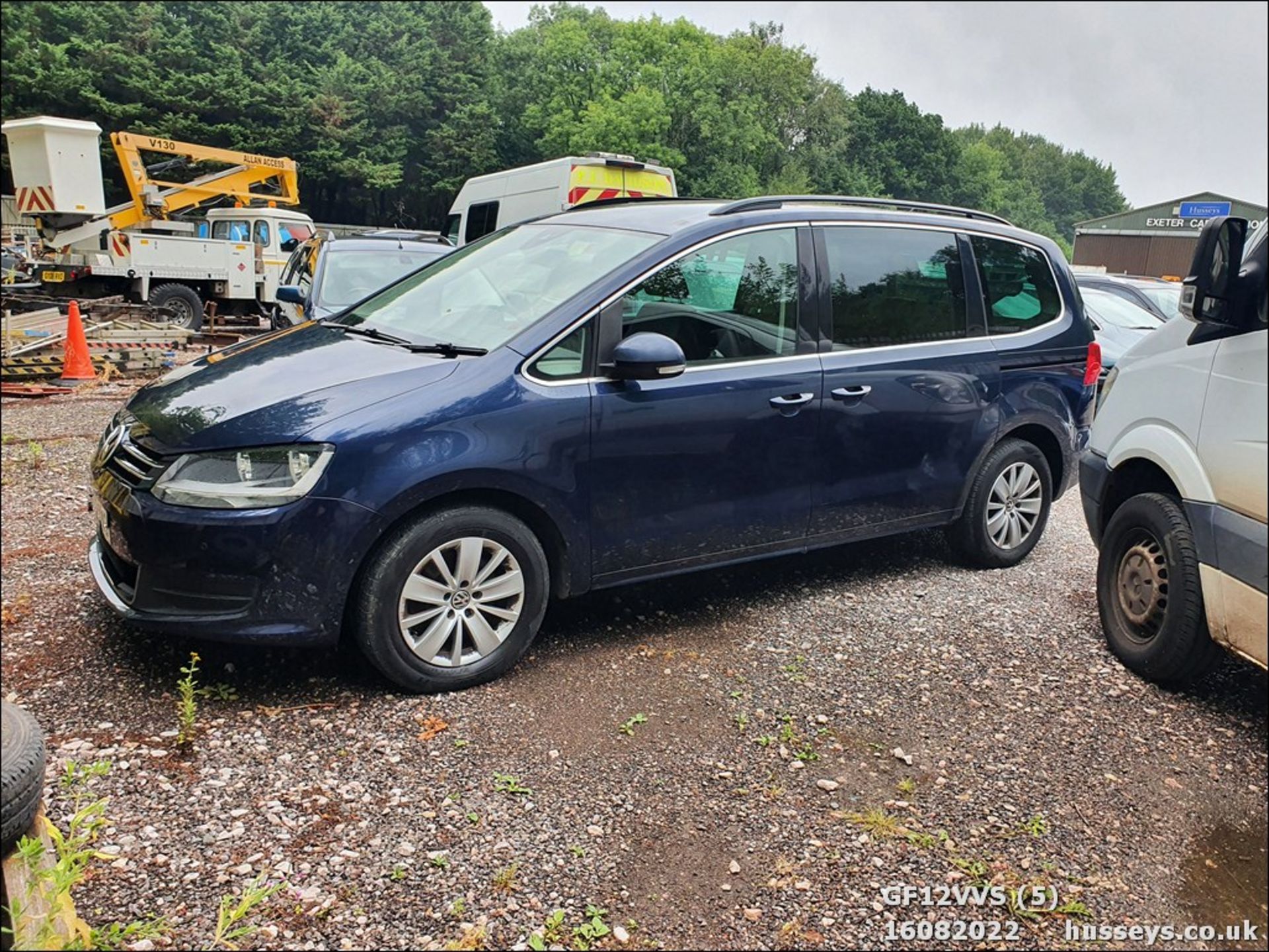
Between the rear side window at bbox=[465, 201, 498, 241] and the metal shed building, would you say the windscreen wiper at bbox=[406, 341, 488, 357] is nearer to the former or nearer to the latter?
the metal shed building

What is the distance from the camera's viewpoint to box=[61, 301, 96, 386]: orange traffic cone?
32.6 ft

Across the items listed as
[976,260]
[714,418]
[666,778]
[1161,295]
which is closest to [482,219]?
[1161,295]

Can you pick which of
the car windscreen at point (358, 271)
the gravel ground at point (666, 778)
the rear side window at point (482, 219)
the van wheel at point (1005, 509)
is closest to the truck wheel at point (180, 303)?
the rear side window at point (482, 219)

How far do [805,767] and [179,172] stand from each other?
20252mm

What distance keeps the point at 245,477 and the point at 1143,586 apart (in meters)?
3.23

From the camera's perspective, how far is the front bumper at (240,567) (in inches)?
118

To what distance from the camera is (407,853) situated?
2516mm

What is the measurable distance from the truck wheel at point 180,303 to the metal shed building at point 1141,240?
14405 millimetres

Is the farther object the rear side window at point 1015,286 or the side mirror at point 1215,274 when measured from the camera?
the rear side window at point 1015,286

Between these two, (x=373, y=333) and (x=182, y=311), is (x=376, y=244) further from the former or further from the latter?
(x=182, y=311)

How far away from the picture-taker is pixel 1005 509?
194 inches

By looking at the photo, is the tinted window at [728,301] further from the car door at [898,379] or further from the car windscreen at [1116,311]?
the car windscreen at [1116,311]

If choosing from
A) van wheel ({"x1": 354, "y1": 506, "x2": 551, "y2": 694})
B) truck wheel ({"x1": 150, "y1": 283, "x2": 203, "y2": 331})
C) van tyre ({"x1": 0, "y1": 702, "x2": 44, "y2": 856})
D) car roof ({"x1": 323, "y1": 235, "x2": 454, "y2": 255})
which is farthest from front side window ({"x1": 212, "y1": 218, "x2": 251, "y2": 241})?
van tyre ({"x1": 0, "y1": 702, "x2": 44, "y2": 856})

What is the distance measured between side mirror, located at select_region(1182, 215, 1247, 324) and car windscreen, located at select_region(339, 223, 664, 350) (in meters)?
1.94
